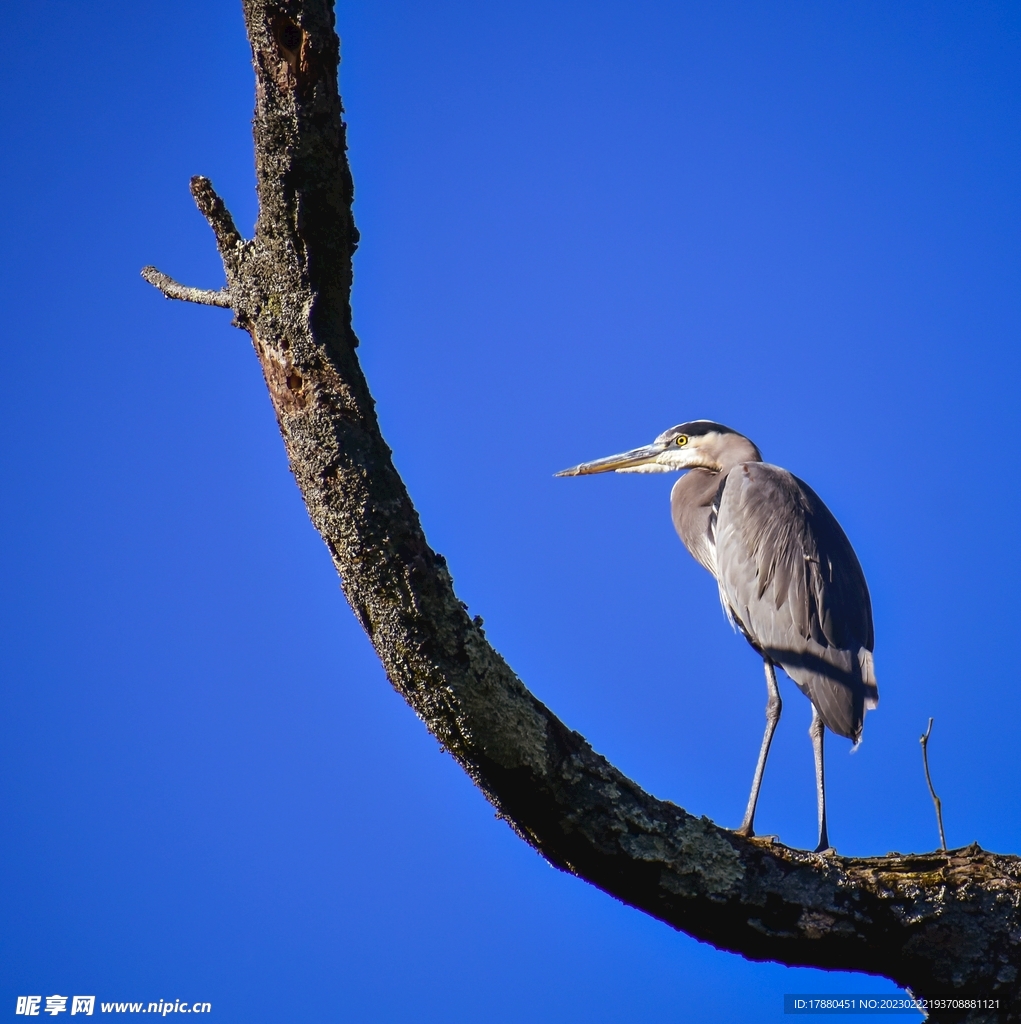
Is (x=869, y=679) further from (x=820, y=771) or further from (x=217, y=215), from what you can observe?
(x=217, y=215)

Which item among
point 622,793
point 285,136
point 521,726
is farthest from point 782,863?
point 285,136

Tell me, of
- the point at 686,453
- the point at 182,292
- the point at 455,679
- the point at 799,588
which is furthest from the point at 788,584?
the point at 182,292

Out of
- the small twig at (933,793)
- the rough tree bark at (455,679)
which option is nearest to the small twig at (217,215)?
the rough tree bark at (455,679)

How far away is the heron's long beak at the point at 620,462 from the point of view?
6.69m

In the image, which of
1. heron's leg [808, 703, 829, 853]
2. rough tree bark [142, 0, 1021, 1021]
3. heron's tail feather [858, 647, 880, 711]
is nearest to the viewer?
rough tree bark [142, 0, 1021, 1021]

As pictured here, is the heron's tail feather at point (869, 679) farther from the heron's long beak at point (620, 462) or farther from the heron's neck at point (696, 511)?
the heron's long beak at point (620, 462)

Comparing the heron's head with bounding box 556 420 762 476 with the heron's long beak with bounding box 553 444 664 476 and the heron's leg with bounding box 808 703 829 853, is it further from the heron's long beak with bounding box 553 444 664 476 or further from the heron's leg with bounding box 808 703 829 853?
the heron's leg with bounding box 808 703 829 853

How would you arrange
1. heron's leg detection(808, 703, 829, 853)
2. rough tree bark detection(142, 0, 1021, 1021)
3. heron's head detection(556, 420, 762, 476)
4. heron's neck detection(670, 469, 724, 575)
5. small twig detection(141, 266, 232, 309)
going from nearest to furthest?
rough tree bark detection(142, 0, 1021, 1021)
small twig detection(141, 266, 232, 309)
heron's leg detection(808, 703, 829, 853)
heron's neck detection(670, 469, 724, 575)
heron's head detection(556, 420, 762, 476)

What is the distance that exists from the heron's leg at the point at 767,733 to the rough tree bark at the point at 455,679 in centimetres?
177

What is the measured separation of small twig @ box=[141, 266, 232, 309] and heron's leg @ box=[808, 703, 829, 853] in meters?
3.45

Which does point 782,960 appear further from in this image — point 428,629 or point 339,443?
point 339,443

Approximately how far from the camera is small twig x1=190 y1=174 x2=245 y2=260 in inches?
102

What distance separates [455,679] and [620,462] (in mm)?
4375

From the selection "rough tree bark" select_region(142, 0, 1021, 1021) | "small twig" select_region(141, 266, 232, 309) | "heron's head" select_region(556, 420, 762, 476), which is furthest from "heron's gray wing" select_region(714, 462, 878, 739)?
"small twig" select_region(141, 266, 232, 309)
